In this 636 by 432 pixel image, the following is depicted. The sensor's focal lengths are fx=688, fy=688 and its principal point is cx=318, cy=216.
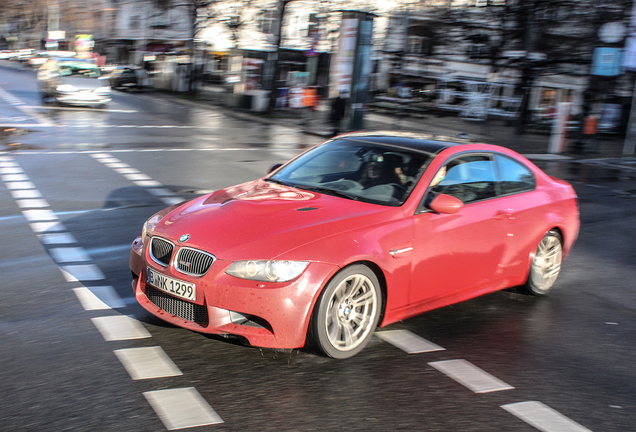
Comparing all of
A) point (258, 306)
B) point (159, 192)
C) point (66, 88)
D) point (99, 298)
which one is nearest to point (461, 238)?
point (258, 306)

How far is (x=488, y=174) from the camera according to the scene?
19.6 ft

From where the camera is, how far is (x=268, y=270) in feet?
14.3

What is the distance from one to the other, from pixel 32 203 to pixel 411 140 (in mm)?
6068

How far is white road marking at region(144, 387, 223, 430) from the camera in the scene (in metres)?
3.69

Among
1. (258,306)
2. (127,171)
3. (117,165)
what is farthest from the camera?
(117,165)

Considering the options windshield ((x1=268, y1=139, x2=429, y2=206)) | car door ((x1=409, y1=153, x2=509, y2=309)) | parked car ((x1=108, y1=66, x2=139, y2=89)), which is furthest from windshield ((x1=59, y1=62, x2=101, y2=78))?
car door ((x1=409, y1=153, x2=509, y2=309))

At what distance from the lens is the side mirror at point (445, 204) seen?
5137 millimetres

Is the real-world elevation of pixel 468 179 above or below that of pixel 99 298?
above

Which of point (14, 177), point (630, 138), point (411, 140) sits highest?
point (411, 140)

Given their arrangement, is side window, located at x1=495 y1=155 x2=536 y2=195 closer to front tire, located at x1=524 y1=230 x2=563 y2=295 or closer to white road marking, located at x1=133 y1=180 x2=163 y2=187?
front tire, located at x1=524 y1=230 x2=563 y2=295

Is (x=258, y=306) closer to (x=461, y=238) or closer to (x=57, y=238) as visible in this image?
(x=461, y=238)

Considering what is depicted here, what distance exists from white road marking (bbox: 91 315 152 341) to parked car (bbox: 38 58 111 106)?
23252 millimetres

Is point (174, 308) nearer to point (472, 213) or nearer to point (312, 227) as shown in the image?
point (312, 227)

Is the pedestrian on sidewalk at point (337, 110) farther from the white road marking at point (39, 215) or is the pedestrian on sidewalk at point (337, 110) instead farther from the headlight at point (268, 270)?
the headlight at point (268, 270)
